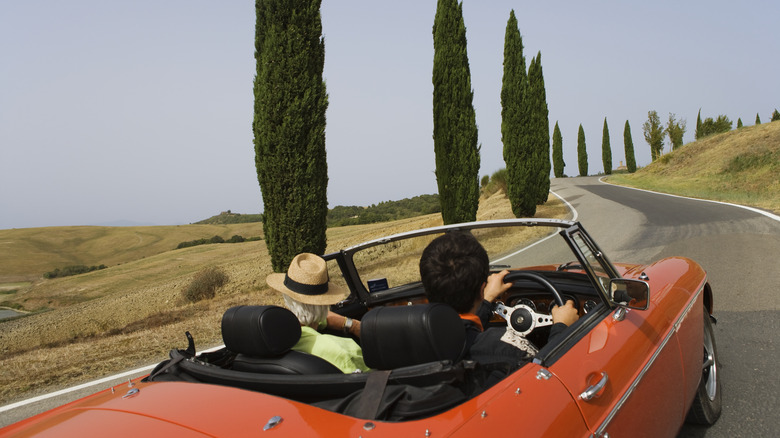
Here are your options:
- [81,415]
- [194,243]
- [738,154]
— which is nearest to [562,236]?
→ [81,415]

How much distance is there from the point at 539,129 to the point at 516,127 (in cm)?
318

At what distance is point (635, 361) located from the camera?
7.36ft

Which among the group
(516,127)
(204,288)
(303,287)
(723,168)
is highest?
(516,127)

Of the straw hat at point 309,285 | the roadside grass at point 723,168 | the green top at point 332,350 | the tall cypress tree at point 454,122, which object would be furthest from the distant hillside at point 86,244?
the roadside grass at point 723,168

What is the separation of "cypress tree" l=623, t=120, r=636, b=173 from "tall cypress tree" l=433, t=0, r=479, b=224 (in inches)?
2069

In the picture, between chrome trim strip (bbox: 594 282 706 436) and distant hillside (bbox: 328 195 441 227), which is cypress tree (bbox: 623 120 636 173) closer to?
distant hillside (bbox: 328 195 441 227)

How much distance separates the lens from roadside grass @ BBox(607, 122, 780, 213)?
27.9 metres

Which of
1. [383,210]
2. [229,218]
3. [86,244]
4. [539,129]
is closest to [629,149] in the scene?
[383,210]

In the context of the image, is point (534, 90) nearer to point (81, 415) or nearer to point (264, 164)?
point (264, 164)

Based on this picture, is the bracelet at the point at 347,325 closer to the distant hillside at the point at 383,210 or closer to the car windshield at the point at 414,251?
the car windshield at the point at 414,251

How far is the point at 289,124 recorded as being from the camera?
11.0 m

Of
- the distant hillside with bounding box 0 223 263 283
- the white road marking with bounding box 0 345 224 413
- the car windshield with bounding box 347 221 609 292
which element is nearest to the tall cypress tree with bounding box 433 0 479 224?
the white road marking with bounding box 0 345 224 413

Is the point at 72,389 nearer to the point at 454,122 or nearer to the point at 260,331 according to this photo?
the point at 260,331

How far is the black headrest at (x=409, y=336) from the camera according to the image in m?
1.62
